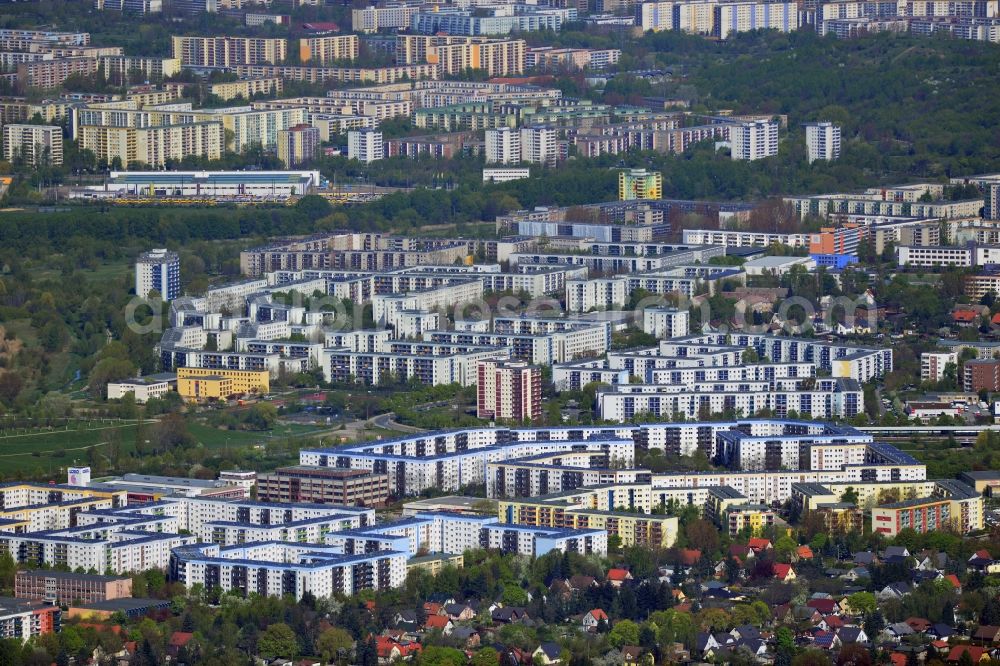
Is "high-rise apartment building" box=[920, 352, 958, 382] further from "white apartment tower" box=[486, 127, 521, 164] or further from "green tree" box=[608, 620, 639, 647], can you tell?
"white apartment tower" box=[486, 127, 521, 164]

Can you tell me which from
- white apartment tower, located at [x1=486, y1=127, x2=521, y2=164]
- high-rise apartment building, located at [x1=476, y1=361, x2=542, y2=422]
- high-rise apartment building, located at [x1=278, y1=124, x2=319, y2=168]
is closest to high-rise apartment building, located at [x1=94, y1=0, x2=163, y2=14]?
high-rise apartment building, located at [x1=278, y1=124, x2=319, y2=168]

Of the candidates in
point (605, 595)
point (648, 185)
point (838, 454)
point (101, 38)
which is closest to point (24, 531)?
point (605, 595)

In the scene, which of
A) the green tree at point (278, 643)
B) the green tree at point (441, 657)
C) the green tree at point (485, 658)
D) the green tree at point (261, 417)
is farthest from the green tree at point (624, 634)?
the green tree at point (261, 417)

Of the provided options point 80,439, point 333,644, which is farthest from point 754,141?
point 333,644

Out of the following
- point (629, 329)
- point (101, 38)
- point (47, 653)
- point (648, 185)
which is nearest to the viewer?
point (47, 653)

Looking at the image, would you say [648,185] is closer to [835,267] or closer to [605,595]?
[835,267]

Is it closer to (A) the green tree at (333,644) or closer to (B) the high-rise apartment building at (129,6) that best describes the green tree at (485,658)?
(A) the green tree at (333,644)
